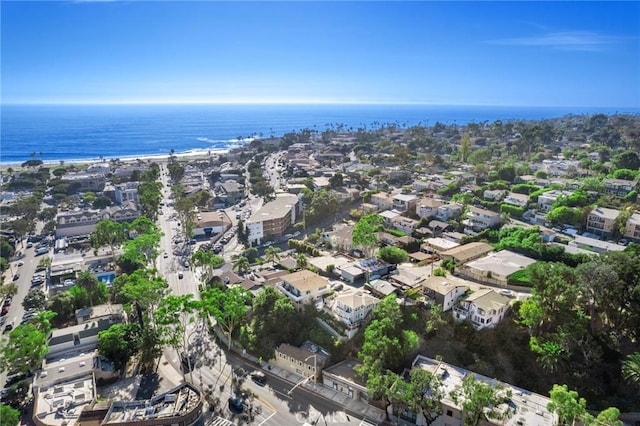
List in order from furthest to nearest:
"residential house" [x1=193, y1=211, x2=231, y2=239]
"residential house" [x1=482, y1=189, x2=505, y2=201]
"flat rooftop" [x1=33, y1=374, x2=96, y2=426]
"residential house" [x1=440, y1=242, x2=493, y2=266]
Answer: "residential house" [x1=193, y1=211, x2=231, y2=239], "residential house" [x1=482, y1=189, x2=505, y2=201], "residential house" [x1=440, y1=242, x2=493, y2=266], "flat rooftop" [x1=33, y1=374, x2=96, y2=426]

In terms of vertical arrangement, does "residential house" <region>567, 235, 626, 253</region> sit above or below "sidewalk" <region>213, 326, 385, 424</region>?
above

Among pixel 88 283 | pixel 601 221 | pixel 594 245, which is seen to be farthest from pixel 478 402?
pixel 88 283

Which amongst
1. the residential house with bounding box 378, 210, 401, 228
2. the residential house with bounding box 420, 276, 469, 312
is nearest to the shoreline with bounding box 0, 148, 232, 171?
the residential house with bounding box 378, 210, 401, 228

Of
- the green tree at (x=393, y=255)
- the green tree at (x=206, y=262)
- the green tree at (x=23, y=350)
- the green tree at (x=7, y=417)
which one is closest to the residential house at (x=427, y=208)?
the green tree at (x=393, y=255)

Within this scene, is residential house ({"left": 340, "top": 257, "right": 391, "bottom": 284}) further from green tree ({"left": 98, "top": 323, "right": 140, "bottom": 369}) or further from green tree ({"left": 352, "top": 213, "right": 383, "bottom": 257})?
green tree ({"left": 98, "top": 323, "right": 140, "bottom": 369})

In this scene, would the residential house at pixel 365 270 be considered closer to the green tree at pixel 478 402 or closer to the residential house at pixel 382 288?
the residential house at pixel 382 288

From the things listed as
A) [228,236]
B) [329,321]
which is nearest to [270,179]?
[228,236]

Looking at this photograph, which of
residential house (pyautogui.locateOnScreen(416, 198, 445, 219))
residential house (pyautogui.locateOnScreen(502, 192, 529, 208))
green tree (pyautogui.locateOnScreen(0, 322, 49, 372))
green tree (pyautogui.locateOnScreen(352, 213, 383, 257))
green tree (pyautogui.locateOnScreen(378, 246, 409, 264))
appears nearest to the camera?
green tree (pyautogui.locateOnScreen(0, 322, 49, 372))

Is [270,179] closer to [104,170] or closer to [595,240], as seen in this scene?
[104,170]
